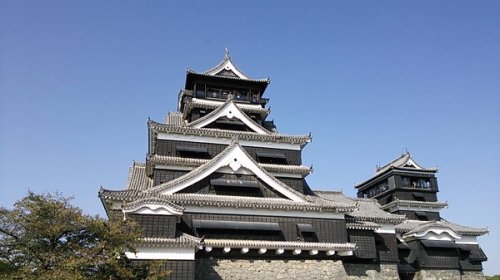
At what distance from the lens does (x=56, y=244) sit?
14.3m

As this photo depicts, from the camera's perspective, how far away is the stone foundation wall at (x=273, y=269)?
66.7 feet

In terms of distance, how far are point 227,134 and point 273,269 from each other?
8.80 meters

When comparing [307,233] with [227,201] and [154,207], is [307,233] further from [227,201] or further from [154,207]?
[154,207]

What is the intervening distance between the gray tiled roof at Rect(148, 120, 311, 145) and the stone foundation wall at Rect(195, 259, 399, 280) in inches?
317

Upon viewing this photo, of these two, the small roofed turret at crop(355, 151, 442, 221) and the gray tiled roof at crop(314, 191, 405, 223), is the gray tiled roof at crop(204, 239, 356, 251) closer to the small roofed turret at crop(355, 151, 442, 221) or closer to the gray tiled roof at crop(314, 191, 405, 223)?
the gray tiled roof at crop(314, 191, 405, 223)

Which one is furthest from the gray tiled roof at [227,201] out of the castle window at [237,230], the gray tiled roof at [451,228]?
the gray tiled roof at [451,228]

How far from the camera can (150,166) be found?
82.2ft

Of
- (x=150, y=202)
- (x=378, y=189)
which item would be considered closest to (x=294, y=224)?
(x=150, y=202)

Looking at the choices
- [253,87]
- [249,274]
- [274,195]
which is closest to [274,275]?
[249,274]

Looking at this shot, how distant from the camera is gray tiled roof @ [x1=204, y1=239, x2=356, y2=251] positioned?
20.4 metres

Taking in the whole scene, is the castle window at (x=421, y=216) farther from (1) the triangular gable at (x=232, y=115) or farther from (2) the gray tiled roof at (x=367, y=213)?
(1) the triangular gable at (x=232, y=115)

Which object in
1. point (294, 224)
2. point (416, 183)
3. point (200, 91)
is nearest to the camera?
point (294, 224)

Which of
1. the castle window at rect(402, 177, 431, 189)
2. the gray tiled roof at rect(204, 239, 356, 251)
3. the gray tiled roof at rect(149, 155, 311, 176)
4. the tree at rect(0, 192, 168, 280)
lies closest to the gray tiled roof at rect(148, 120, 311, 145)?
the gray tiled roof at rect(149, 155, 311, 176)

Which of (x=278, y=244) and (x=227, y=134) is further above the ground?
(x=227, y=134)
